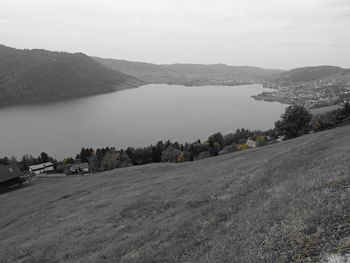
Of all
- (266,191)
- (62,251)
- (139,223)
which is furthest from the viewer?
(139,223)

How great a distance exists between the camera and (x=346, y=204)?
9500 mm

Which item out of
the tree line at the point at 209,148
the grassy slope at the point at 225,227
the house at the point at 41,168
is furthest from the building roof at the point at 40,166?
the grassy slope at the point at 225,227

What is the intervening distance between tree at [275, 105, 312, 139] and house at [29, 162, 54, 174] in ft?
287

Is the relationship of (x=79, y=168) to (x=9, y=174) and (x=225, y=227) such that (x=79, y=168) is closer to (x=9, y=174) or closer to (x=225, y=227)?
(x=9, y=174)

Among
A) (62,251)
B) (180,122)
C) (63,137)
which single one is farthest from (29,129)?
(62,251)

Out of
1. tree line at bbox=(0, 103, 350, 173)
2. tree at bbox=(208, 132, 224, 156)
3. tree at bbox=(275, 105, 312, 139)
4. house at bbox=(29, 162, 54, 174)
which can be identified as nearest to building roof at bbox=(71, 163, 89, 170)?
tree line at bbox=(0, 103, 350, 173)

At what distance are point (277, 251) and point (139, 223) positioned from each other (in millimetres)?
12184

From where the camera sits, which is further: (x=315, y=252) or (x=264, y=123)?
(x=264, y=123)

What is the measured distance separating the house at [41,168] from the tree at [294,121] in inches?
3442

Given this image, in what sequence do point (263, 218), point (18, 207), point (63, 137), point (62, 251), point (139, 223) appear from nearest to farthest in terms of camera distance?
point (263, 218)
point (62, 251)
point (139, 223)
point (18, 207)
point (63, 137)

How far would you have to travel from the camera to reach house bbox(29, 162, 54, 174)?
104 m

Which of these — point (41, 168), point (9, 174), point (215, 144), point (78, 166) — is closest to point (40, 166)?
point (41, 168)

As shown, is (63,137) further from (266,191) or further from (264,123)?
(266,191)

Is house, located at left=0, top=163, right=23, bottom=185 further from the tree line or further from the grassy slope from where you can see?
the grassy slope
